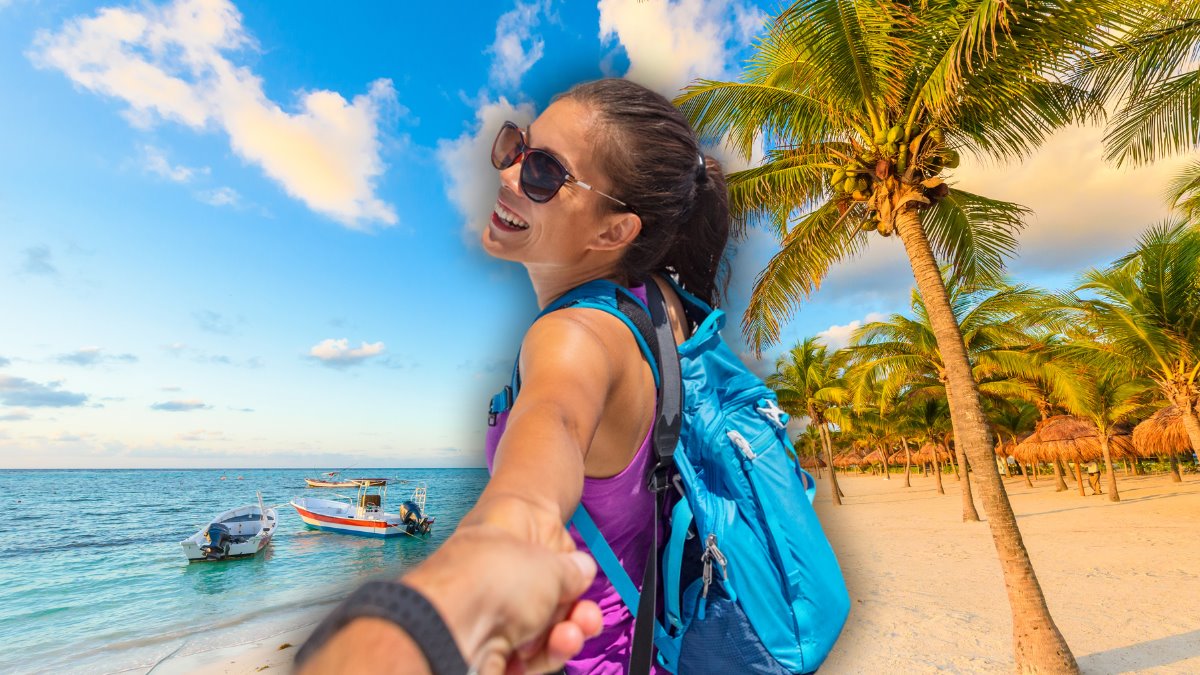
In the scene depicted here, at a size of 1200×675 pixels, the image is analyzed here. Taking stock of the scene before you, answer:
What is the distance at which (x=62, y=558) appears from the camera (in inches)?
1158

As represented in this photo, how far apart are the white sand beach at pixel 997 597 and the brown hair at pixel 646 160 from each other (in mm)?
1236

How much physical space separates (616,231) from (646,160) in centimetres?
17

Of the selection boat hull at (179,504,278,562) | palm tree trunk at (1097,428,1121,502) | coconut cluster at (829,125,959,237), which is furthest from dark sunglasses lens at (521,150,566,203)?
palm tree trunk at (1097,428,1121,502)

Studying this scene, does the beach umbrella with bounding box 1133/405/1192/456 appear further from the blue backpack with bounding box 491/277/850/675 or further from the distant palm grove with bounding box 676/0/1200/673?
the blue backpack with bounding box 491/277/850/675

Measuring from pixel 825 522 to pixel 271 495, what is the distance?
80813 millimetres

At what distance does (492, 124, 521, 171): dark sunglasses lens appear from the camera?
1322 mm

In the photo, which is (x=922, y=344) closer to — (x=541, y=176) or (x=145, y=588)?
(x=541, y=176)

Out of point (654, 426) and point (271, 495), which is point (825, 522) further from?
point (271, 495)

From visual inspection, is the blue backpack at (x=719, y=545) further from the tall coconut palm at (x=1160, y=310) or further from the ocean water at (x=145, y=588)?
the tall coconut palm at (x=1160, y=310)

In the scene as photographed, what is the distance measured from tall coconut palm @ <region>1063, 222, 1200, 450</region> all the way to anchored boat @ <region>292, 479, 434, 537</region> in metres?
26.8

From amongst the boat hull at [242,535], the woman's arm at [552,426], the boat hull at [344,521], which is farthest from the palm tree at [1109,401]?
the boat hull at [242,535]

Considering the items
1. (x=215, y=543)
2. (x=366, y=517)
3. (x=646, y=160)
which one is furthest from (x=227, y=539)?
(x=646, y=160)

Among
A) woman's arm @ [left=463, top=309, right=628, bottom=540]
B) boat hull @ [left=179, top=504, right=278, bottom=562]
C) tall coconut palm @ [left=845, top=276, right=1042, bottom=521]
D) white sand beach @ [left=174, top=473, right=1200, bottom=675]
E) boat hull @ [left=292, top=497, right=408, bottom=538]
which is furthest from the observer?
boat hull @ [left=292, top=497, right=408, bottom=538]

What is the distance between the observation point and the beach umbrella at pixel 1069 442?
26141 mm
